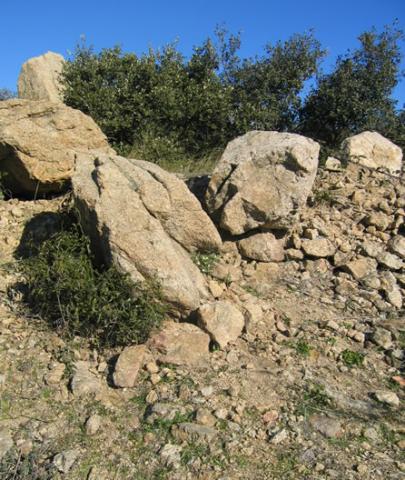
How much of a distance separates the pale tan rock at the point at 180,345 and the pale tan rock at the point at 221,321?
0.08 meters

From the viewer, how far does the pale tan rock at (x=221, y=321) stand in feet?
13.2

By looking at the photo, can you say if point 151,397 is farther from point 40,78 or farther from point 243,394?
point 40,78

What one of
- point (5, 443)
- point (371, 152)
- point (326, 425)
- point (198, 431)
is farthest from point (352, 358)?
point (371, 152)

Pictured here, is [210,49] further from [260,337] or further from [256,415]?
[256,415]

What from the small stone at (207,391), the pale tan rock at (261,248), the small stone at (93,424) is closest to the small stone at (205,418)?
the small stone at (207,391)

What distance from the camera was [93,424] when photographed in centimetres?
326

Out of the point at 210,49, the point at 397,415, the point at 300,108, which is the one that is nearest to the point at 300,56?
the point at 300,108

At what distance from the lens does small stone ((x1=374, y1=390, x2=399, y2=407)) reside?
3590 millimetres

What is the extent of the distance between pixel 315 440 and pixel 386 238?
9.94ft

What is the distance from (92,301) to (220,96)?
5.91 meters

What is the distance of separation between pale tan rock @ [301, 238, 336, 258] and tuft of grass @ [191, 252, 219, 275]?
1.02m

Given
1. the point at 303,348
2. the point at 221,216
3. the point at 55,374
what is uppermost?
the point at 221,216

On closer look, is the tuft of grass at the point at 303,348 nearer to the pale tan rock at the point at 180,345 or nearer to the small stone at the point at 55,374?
the pale tan rock at the point at 180,345

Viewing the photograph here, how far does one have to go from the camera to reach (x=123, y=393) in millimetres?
3605
